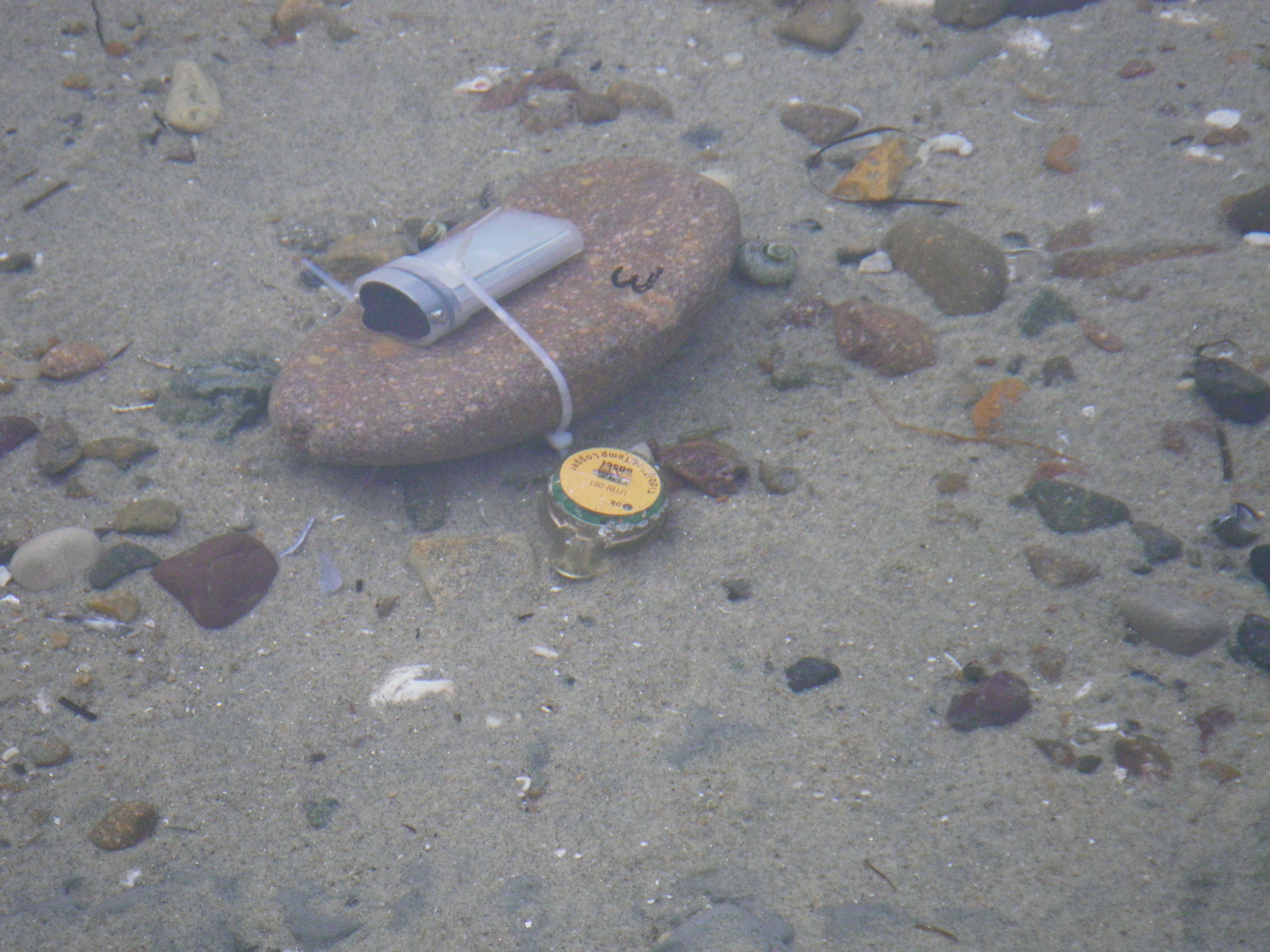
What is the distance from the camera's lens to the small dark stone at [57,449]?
2.85 meters

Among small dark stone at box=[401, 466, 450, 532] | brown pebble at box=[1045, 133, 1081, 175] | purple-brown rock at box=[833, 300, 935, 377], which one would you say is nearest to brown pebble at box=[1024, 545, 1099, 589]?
purple-brown rock at box=[833, 300, 935, 377]

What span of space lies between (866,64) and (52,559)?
12.2 feet

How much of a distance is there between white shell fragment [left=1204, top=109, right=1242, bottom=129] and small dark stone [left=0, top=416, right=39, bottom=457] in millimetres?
4359

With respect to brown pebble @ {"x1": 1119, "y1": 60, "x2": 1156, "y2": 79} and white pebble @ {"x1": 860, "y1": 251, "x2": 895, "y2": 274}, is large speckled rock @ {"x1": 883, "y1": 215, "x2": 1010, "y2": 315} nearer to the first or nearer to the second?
white pebble @ {"x1": 860, "y1": 251, "x2": 895, "y2": 274}

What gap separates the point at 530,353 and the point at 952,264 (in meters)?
1.53

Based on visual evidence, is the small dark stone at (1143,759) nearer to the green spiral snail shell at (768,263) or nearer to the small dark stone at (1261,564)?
the small dark stone at (1261,564)

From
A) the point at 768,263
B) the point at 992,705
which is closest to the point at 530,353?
the point at 768,263

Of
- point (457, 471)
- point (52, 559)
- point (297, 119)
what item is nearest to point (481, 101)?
point (297, 119)

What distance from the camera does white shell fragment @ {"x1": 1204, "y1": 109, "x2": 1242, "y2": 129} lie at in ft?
11.8

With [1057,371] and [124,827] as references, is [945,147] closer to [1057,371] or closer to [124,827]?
[1057,371]

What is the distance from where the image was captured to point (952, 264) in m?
3.24

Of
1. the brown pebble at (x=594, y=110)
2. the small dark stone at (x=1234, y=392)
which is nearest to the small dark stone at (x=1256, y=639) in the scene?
the small dark stone at (x=1234, y=392)

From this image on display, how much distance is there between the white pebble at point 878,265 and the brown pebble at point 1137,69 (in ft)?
4.88

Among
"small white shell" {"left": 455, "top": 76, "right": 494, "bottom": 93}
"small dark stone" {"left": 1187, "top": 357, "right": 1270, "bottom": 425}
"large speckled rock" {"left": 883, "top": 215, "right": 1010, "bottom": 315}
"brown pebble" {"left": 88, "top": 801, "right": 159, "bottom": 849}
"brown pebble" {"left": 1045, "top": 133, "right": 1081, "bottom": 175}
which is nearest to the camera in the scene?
"brown pebble" {"left": 88, "top": 801, "right": 159, "bottom": 849}
